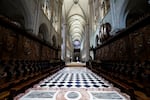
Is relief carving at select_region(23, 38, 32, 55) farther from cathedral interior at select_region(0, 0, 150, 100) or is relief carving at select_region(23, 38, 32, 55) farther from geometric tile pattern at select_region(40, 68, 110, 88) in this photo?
geometric tile pattern at select_region(40, 68, 110, 88)

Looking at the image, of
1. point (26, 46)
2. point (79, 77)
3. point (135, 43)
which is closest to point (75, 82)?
point (79, 77)

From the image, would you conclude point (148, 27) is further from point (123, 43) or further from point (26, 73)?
point (26, 73)

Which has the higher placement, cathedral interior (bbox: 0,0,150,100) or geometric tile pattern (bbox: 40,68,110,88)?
cathedral interior (bbox: 0,0,150,100)

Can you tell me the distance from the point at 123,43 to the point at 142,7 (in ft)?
17.5

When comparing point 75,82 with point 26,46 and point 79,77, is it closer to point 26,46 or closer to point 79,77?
point 79,77

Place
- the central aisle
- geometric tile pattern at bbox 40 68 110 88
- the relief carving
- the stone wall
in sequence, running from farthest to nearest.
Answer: the relief carving < geometric tile pattern at bbox 40 68 110 88 < the stone wall < the central aisle

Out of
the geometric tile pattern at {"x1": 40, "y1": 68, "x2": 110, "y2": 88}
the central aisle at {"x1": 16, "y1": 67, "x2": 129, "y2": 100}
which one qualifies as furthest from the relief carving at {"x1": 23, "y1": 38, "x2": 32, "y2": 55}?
the central aisle at {"x1": 16, "y1": 67, "x2": 129, "y2": 100}

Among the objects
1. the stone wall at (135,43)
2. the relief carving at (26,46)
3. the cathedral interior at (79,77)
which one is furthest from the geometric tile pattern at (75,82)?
the relief carving at (26,46)

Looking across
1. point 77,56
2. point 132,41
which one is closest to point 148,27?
point 132,41

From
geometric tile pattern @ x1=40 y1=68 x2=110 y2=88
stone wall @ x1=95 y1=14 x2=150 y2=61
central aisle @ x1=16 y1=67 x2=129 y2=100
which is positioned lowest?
geometric tile pattern @ x1=40 y1=68 x2=110 y2=88

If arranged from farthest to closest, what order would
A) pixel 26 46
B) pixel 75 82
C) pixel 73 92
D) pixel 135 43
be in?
pixel 26 46 → pixel 75 82 → pixel 135 43 → pixel 73 92

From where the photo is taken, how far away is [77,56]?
48531 millimetres

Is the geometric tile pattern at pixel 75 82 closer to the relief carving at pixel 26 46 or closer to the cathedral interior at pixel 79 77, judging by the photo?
the cathedral interior at pixel 79 77

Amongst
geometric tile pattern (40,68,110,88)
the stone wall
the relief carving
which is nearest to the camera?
the stone wall
